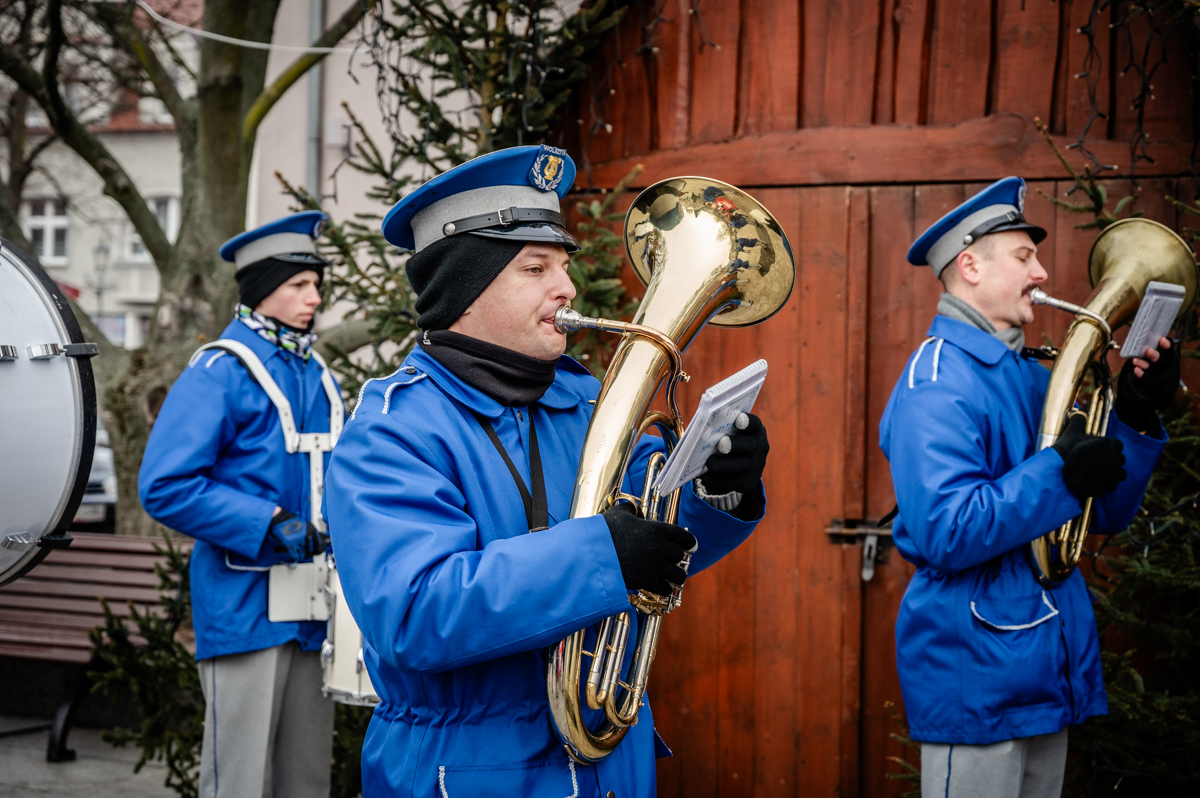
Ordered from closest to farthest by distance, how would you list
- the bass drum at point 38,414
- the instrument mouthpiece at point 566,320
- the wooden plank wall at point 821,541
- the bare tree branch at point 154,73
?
1. the instrument mouthpiece at point 566,320
2. the bass drum at point 38,414
3. the wooden plank wall at point 821,541
4. the bare tree branch at point 154,73

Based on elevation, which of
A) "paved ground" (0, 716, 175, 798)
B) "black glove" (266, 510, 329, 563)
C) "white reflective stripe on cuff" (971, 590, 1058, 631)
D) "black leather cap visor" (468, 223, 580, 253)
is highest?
"black leather cap visor" (468, 223, 580, 253)

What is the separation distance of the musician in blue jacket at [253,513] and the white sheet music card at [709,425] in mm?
2083

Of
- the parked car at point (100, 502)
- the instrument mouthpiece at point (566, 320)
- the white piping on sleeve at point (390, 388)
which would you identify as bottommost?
the parked car at point (100, 502)

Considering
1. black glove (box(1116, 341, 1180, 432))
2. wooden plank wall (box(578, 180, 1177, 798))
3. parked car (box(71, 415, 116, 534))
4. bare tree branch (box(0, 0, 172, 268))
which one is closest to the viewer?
black glove (box(1116, 341, 1180, 432))

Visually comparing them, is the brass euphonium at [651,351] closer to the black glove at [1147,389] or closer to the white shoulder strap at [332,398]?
the black glove at [1147,389]

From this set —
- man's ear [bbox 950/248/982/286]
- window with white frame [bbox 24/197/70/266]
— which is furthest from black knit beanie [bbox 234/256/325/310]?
window with white frame [bbox 24/197/70/266]

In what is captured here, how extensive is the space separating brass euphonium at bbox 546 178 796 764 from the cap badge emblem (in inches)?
11.7

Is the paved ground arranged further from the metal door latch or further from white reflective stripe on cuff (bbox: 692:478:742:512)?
white reflective stripe on cuff (bbox: 692:478:742:512)

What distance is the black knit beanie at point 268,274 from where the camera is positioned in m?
3.90

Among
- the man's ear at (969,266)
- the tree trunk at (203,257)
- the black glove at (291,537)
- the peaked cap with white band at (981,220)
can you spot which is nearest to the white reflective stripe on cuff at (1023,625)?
the man's ear at (969,266)

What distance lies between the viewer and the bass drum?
2.44 m

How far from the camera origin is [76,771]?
17.4 ft

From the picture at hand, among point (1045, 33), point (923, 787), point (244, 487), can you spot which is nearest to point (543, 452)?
point (923, 787)

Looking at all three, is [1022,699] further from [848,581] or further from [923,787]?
[848,581]
